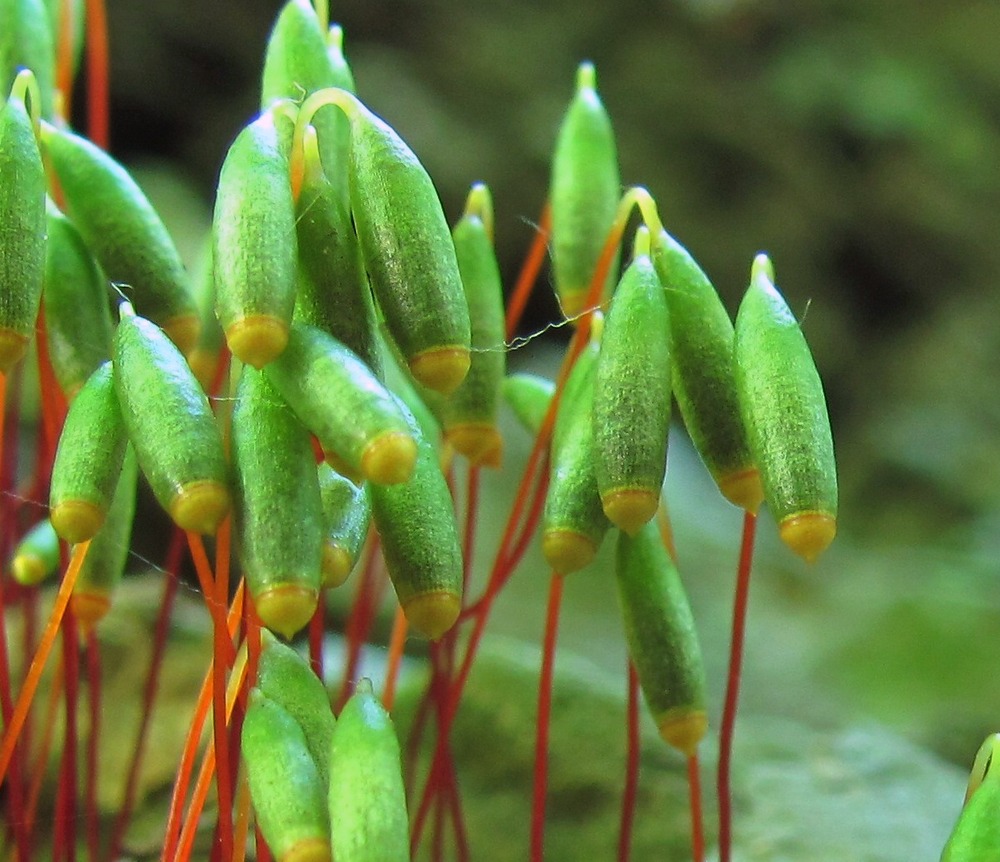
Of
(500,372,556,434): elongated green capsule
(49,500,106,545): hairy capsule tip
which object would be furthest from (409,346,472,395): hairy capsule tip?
(500,372,556,434): elongated green capsule

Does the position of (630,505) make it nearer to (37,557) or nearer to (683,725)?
(683,725)

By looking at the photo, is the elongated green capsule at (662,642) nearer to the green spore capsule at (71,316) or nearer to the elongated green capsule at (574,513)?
the elongated green capsule at (574,513)

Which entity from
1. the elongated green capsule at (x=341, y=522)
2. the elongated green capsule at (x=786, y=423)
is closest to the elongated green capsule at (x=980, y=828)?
the elongated green capsule at (x=786, y=423)

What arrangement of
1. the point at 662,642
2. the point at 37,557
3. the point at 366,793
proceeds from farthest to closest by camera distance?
1. the point at 37,557
2. the point at 662,642
3. the point at 366,793

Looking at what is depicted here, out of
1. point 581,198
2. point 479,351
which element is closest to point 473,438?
point 479,351

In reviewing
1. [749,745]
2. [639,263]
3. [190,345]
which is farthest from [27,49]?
[749,745]

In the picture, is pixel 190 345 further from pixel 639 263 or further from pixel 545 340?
Answer: pixel 545 340

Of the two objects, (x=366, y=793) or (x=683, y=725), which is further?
(x=683, y=725)
